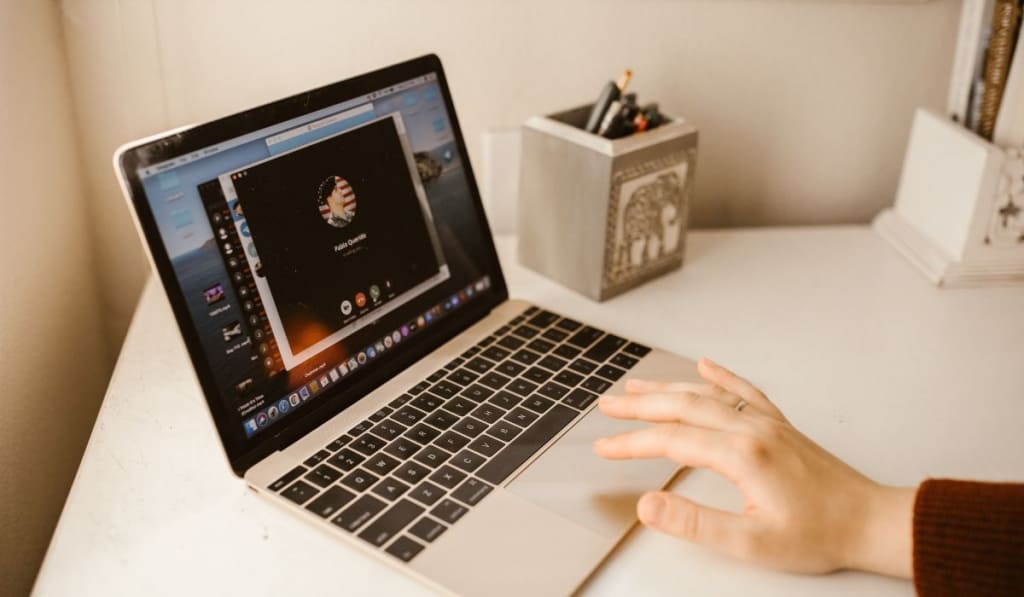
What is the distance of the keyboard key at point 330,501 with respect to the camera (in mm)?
604

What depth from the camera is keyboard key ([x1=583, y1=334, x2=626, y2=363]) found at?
2.61 ft

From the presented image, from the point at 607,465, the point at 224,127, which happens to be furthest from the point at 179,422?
the point at 607,465

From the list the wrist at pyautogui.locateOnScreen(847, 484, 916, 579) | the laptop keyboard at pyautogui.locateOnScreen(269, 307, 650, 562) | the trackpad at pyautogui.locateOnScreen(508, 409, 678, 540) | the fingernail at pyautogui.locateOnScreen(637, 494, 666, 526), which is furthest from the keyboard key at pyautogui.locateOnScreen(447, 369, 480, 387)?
the wrist at pyautogui.locateOnScreen(847, 484, 916, 579)

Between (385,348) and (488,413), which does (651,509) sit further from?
(385,348)

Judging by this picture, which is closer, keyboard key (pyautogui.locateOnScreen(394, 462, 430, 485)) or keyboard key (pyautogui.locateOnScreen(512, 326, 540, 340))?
keyboard key (pyautogui.locateOnScreen(394, 462, 430, 485))

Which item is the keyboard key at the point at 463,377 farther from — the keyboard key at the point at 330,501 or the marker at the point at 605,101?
the marker at the point at 605,101

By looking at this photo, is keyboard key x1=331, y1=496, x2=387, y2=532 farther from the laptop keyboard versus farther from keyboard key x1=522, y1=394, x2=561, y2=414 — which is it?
keyboard key x1=522, y1=394, x2=561, y2=414

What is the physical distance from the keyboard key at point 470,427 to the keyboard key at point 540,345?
0.41ft

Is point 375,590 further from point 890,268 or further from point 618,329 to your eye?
point 890,268

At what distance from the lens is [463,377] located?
75cm

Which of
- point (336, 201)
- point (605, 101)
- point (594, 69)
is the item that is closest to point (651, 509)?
point (336, 201)

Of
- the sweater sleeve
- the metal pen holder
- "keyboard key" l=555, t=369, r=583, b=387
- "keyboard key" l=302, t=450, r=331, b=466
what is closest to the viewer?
the sweater sleeve

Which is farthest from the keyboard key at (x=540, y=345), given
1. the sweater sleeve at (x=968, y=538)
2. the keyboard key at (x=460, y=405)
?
the sweater sleeve at (x=968, y=538)

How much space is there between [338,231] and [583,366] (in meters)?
0.24
